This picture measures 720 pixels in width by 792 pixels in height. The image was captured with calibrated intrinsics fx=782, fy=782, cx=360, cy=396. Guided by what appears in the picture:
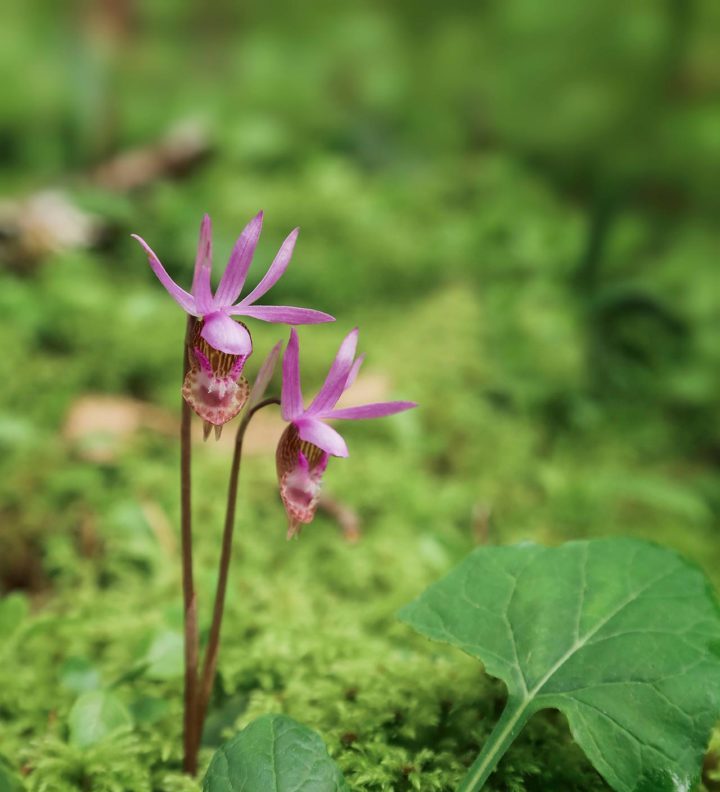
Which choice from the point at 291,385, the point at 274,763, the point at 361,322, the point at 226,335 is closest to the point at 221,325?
the point at 226,335

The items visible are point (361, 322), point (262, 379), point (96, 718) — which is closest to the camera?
point (262, 379)

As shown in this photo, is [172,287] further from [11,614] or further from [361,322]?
[361,322]

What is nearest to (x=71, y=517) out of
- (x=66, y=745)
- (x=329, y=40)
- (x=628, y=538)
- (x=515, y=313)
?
(x=66, y=745)

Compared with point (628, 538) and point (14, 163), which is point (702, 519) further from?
point (14, 163)

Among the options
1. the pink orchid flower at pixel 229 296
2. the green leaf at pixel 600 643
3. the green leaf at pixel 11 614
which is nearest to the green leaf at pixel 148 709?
the green leaf at pixel 11 614

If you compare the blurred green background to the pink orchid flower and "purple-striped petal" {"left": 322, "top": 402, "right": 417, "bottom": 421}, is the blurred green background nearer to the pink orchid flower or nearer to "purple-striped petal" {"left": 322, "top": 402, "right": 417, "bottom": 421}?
"purple-striped petal" {"left": 322, "top": 402, "right": 417, "bottom": 421}

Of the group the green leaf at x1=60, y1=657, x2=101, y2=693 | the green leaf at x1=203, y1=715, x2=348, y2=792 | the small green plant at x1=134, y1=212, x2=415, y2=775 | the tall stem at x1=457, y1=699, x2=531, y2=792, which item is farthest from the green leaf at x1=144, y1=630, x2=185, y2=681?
the tall stem at x1=457, y1=699, x2=531, y2=792

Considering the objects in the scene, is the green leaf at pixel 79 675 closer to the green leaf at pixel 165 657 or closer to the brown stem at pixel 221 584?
the green leaf at pixel 165 657
